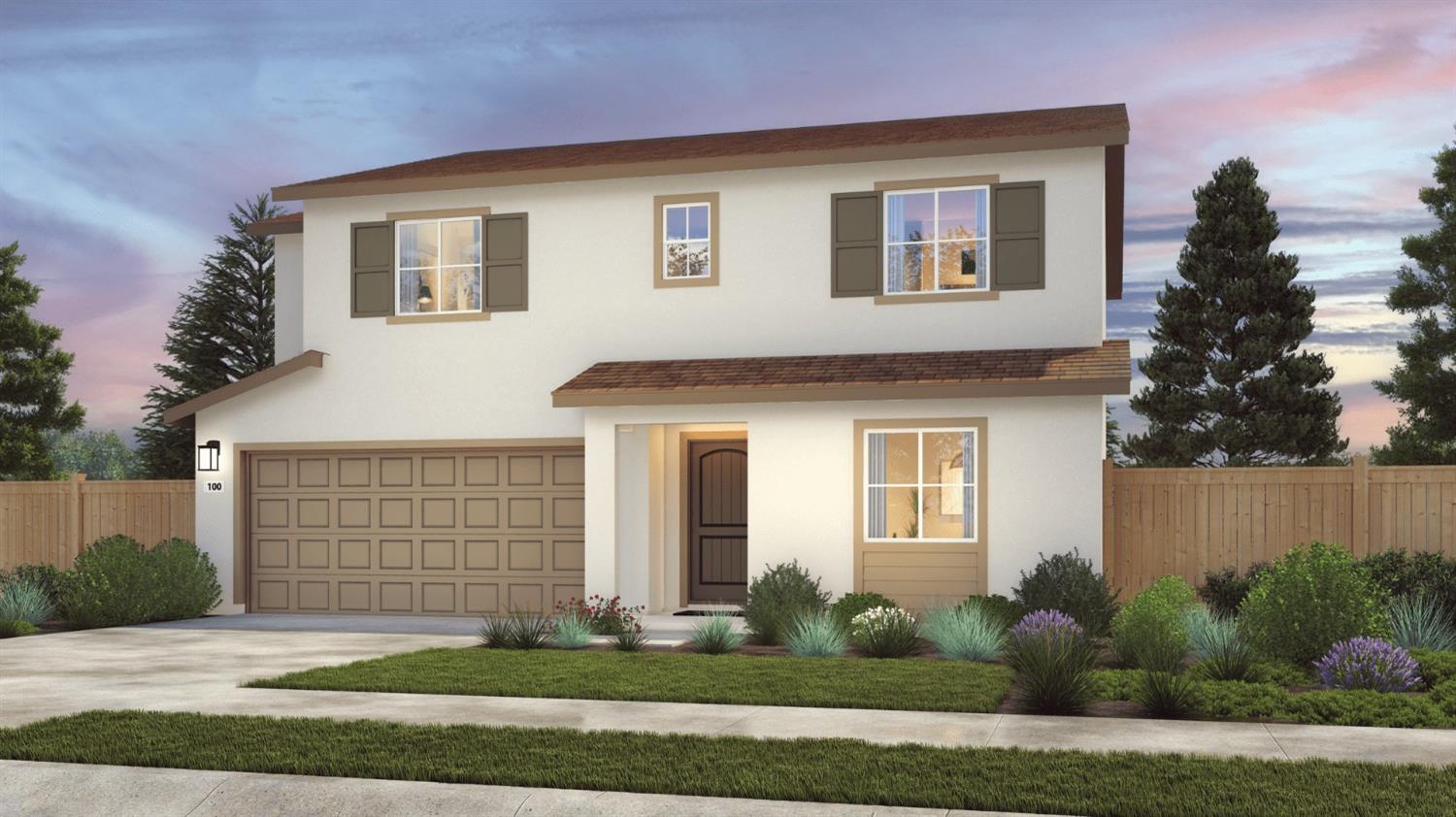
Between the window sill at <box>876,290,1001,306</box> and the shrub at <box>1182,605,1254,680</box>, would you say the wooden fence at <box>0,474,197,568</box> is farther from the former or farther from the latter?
the shrub at <box>1182,605,1254,680</box>

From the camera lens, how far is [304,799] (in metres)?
8.05

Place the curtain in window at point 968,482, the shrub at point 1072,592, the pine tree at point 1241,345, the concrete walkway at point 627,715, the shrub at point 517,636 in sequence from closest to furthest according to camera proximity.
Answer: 1. the concrete walkway at point 627,715
2. the shrub at point 517,636
3. the shrub at point 1072,592
4. the curtain in window at point 968,482
5. the pine tree at point 1241,345

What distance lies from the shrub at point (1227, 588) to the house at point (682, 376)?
4.86 ft

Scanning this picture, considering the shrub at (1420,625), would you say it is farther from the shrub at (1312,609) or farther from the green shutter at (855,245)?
the green shutter at (855,245)

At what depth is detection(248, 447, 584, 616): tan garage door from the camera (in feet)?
63.1

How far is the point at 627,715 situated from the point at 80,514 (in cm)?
1418

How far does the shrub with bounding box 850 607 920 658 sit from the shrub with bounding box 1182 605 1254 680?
101 inches

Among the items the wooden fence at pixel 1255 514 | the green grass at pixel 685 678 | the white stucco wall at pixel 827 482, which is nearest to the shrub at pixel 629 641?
the green grass at pixel 685 678

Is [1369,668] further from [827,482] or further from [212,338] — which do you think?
[212,338]

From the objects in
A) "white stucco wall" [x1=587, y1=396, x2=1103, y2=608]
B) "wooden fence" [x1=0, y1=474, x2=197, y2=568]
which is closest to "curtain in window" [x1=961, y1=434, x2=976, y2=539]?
"white stucco wall" [x1=587, y1=396, x2=1103, y2=608]

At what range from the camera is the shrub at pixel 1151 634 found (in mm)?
12281

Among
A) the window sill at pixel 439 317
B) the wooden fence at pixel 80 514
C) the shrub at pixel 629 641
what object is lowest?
the shrub at pixel 629 641

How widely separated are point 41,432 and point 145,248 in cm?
455

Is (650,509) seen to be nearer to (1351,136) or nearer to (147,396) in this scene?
(1351,136)
